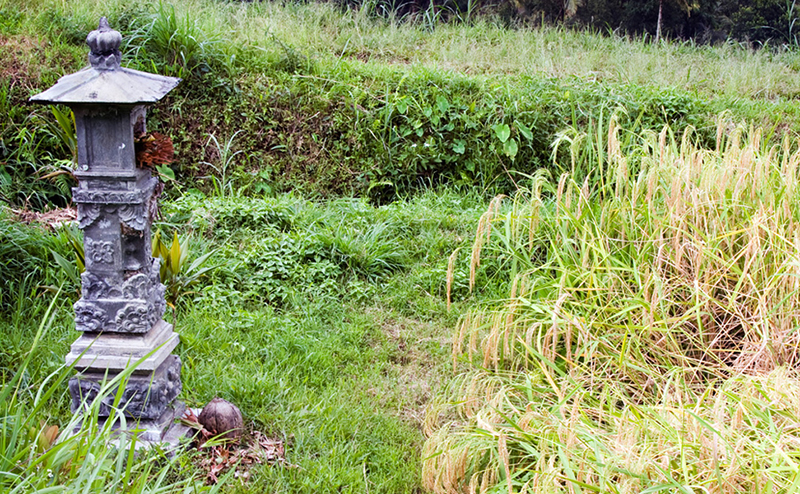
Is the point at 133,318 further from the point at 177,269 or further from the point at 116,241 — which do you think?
the point at 177,269

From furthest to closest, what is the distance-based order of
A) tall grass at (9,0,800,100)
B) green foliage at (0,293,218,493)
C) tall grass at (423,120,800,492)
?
1. tall grass at (9,0,800,100)
2. tall grass at (423,120,800,492)
3. green foliage at (0,293,218,493)

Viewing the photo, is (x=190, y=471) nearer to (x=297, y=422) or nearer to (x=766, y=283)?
(x=297, y=422)

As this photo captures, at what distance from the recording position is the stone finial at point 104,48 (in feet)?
8.13

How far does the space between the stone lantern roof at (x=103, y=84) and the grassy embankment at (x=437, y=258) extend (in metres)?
1.10

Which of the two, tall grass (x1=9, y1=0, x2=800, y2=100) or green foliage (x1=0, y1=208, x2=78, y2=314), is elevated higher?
tall grass (x1=9, y1=0, x2=800, y2=100)

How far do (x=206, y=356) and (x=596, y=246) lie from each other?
2128mm

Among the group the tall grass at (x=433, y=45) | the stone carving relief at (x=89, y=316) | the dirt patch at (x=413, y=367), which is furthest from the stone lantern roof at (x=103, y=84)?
the tall grass at (x=433, y=45)

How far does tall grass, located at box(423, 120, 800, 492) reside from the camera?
222cm

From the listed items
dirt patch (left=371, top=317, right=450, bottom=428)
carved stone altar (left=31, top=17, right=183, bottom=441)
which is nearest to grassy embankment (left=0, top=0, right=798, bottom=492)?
dirt patch (left=371, top=317, right=450, bottom=428)

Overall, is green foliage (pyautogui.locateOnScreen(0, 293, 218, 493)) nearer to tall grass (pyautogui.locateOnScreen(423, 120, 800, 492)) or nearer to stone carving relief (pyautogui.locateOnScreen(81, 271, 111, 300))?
stone carving relief (pyautogui.locateOnScreen(81, 271, 111, 300))

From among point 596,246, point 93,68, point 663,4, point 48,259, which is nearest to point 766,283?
point 596,246

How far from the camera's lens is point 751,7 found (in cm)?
915

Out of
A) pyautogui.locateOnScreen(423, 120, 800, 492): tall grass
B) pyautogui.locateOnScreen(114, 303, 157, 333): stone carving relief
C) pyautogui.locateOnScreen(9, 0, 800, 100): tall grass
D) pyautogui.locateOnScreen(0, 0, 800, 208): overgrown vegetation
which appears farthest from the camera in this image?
pyautogui.locateOnScreen(9, 0, 800, 100): tall grass

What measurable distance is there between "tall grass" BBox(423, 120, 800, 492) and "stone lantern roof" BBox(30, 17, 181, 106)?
5.39 ft
